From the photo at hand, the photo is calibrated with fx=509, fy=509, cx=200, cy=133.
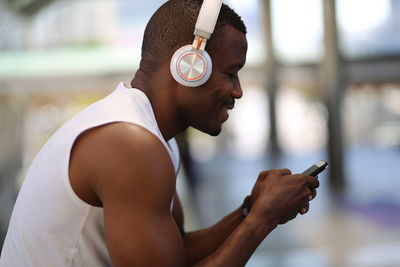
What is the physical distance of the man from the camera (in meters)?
0.79

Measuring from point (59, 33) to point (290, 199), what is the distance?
691cm

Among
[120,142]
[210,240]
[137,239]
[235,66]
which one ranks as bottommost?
[210,240]

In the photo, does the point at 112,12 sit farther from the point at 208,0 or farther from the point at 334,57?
the point at 208,0

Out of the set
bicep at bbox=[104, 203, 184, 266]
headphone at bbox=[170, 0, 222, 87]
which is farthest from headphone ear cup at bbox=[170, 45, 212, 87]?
bicep at bbox=[104, 203, 184, 266]

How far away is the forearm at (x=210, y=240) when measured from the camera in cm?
118

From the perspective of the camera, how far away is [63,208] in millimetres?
858

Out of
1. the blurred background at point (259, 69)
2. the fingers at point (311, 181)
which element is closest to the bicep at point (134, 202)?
the fingers at point (311, 181)

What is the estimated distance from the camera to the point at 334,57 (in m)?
6.39

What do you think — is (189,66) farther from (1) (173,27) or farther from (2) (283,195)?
(2) (283,195)

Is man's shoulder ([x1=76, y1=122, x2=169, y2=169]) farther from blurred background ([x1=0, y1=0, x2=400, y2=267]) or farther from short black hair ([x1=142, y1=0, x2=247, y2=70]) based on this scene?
blurred background ([x1=0, y1=0, x2=400, y2=267])

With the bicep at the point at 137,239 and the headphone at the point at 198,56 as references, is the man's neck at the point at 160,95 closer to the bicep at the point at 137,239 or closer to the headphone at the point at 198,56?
the headphone at the point at 198,56

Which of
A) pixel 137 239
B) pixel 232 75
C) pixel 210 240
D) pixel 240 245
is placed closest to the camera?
pixel 137 239

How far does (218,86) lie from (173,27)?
0.14 m

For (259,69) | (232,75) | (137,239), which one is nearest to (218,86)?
(232,75)
